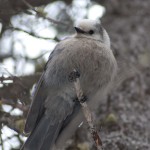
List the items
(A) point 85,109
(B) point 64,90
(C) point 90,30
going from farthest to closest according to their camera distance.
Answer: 1. (C) point 90,30
2. (B) point 64,90
3. (A) point 85,109

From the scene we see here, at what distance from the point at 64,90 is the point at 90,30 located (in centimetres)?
71

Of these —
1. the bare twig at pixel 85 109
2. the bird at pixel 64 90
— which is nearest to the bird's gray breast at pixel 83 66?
the bird at pixel 64 90

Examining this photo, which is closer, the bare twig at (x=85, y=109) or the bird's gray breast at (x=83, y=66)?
the bare twig at (x=85, y=109)

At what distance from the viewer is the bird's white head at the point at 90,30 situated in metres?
4.30

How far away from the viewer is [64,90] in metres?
3.96

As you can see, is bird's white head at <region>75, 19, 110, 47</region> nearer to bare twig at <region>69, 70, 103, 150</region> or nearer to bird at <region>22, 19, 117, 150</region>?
bird at <region>22, 19, 117, 150</region>

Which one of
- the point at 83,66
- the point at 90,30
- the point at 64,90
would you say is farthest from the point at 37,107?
the point at 90,30

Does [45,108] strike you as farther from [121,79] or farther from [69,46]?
[121,79]

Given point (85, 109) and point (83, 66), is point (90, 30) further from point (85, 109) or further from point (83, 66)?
point (85, 109)

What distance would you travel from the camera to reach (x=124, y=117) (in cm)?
455

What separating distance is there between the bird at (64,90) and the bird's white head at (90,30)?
0.69 feet

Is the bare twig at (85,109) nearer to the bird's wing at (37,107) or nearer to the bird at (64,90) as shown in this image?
the bird at (64,90)

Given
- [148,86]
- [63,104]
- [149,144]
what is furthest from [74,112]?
[148,86]

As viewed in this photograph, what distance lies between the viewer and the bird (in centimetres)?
394
